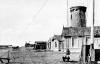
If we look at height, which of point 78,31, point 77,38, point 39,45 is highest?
point 78,31

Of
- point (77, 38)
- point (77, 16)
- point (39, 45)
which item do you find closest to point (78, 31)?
point (77, 38)

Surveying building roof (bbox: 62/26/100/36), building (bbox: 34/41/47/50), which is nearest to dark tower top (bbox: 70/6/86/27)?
building roof (bbox: 62/26/100/36)

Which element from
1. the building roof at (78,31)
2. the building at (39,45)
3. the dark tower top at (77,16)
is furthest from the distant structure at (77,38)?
the building at (39,45)

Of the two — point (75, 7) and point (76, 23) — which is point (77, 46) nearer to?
point (76, 23)

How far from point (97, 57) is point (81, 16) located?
124 feet

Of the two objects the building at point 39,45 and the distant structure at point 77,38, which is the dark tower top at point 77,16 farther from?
the building at point 39,45

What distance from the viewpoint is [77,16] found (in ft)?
167

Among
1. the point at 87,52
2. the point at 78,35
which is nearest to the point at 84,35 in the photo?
the point at 78,35

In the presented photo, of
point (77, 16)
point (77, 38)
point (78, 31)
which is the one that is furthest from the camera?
point (77, 16)

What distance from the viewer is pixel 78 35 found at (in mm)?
40531

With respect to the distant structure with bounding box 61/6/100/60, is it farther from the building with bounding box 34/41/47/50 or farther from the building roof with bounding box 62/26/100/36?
the building with bounding box 34/41/47/50

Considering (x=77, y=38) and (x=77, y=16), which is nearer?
(x=77, y=38)

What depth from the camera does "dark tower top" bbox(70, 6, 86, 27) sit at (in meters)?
50.4

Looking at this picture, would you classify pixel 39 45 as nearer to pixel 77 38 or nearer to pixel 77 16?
pixel 77 16
